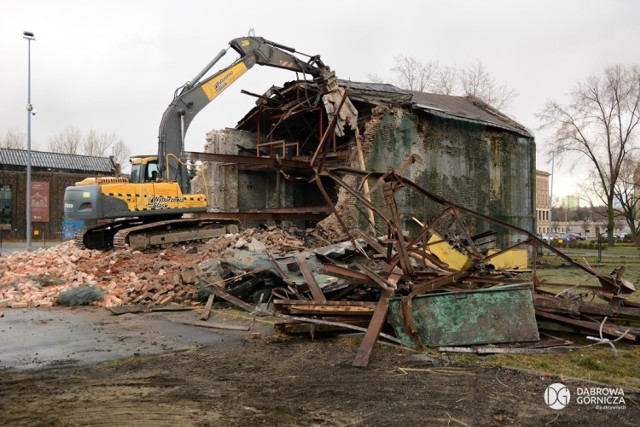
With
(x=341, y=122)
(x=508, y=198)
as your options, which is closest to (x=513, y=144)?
(x=508, y=198)

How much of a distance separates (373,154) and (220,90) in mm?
5197

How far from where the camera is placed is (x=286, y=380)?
16.1 feet

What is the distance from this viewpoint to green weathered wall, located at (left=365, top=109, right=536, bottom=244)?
59.0ft

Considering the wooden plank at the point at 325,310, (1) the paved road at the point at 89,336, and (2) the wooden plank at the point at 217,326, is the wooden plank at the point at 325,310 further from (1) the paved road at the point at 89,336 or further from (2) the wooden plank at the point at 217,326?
(2) the wooden plank at the point at 217,326

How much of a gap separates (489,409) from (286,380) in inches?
69.7

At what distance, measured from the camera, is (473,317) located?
5.98 metres

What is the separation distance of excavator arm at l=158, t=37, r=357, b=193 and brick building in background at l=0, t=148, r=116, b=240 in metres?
27.3

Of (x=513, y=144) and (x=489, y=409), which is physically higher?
(x=513, y=144)

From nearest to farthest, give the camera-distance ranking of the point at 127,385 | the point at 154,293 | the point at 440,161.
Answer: the point at 127,385
the point at 154,293
the point at 440,161

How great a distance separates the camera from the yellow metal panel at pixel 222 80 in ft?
52.6

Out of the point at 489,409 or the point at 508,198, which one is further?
the point at 508,198

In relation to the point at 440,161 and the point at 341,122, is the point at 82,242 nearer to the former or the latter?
the point at 341,122

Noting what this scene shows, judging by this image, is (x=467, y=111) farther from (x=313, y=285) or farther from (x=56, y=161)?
(x=56, y=161)

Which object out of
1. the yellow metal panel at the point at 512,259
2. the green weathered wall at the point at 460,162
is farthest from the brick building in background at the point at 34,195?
the yellow metal panel at the point at 512,259
